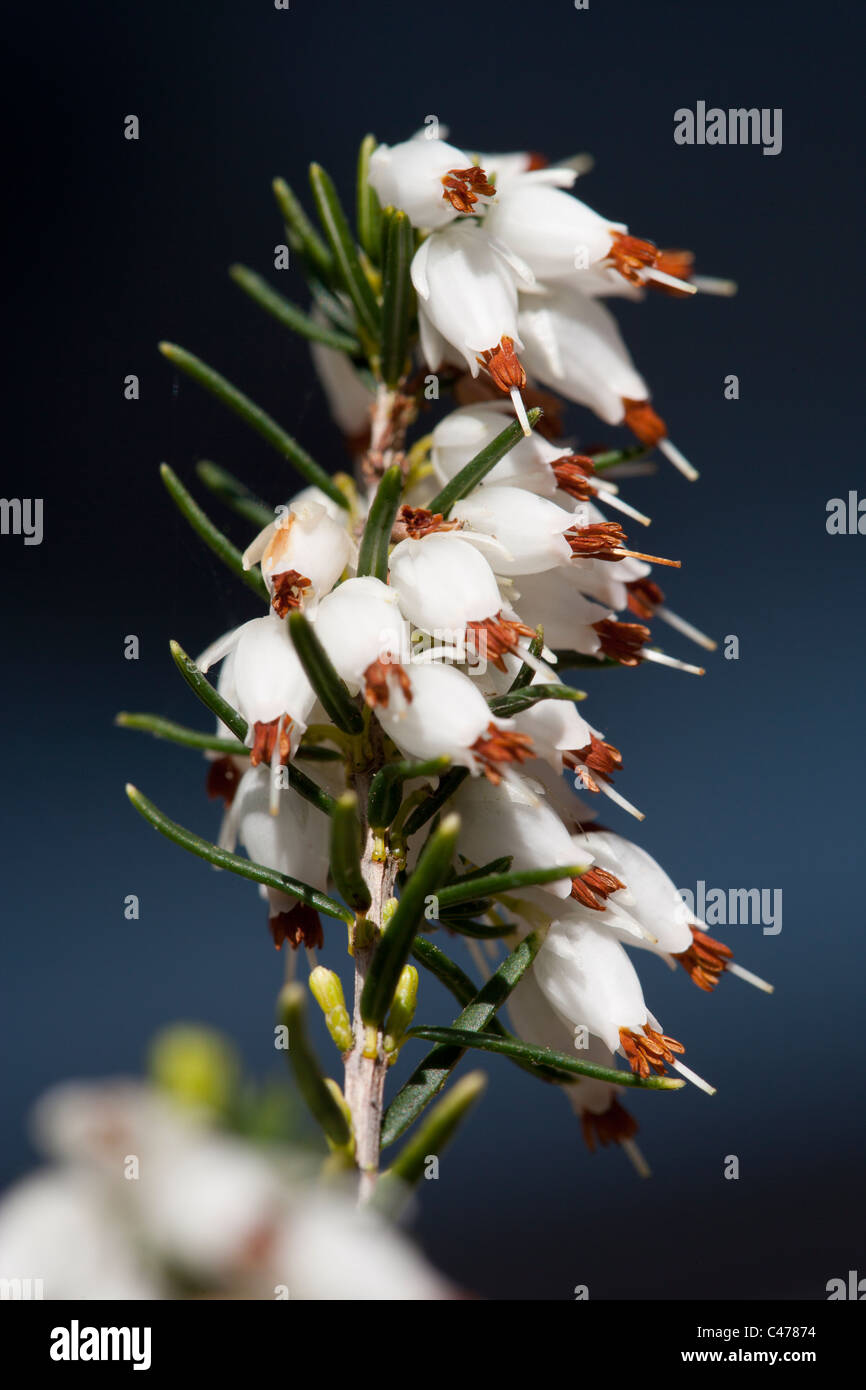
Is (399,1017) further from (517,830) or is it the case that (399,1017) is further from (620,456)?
(620,456)

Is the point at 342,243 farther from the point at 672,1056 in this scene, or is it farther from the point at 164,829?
the point at 672,1056

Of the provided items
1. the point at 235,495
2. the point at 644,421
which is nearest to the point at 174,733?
the point at 235,495

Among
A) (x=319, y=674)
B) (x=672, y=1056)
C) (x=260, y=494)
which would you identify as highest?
(x=260, y=494)

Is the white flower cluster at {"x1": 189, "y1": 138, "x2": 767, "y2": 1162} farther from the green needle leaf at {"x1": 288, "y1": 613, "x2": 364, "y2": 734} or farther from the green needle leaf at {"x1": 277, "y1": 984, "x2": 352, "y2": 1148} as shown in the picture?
the green needle leaf at {"x1": 277, "y1": 984, "x2": 352, "y2": 1148}

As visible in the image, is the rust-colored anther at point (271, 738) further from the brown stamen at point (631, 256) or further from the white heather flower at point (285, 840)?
the brown stamen at point (631, 256)

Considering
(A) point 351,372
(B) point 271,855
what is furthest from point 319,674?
(A) point 351,372

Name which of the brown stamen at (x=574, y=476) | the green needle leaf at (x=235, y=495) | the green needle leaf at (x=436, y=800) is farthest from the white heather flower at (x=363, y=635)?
the green needle leaf at (x=235, y=495)

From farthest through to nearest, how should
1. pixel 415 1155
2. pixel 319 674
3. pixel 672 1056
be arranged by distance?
1. pixel 672 1056
2. pixel 319 674
3. pixel 415 1155
